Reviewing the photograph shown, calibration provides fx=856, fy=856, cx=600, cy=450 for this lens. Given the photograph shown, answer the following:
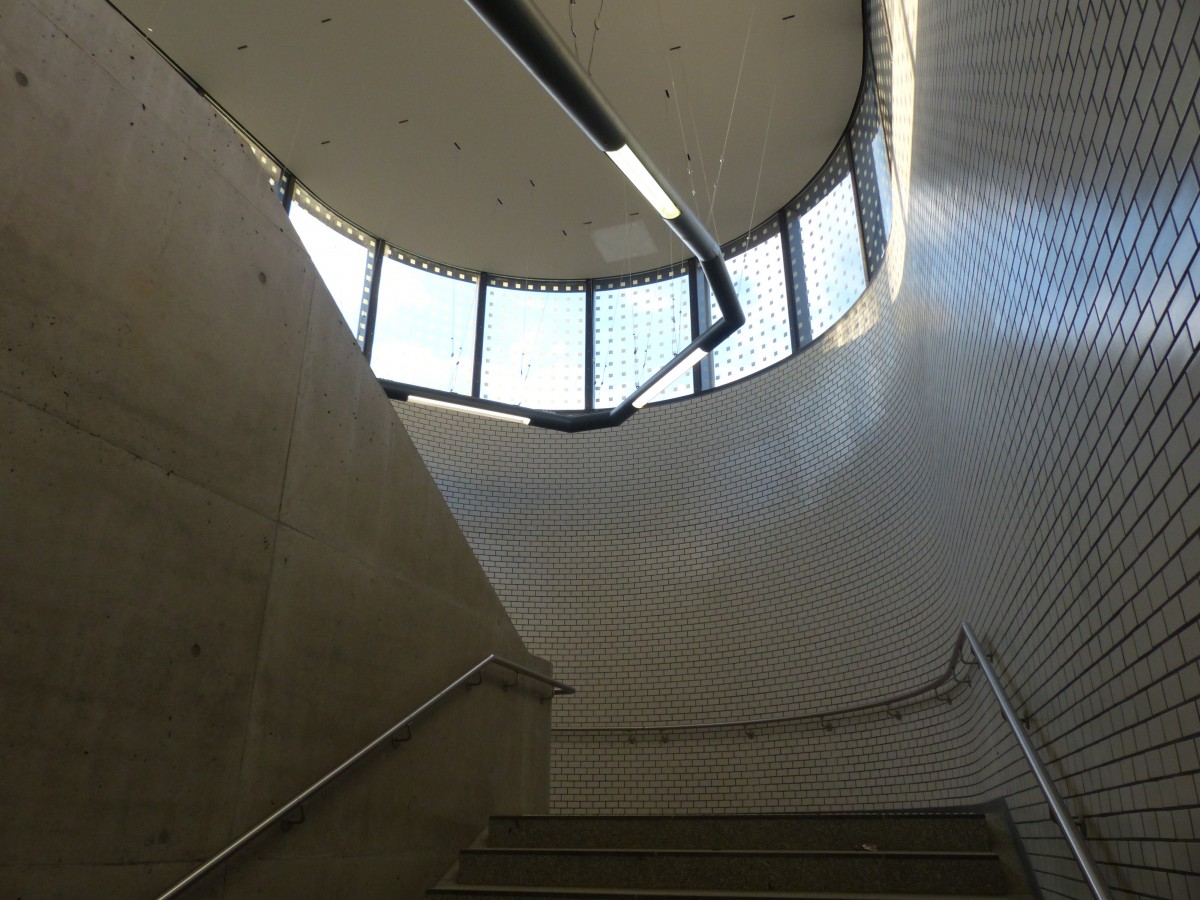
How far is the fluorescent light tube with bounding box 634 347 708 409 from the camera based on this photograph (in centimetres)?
688

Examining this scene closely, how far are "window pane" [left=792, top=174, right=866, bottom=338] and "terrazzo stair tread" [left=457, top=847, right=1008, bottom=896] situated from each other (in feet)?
19.7

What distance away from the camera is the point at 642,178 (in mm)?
5203

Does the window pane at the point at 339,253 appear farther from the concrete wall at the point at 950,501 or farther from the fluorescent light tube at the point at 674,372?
the fluorescent light tube at the point at 674,372

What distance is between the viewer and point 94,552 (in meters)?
2.60

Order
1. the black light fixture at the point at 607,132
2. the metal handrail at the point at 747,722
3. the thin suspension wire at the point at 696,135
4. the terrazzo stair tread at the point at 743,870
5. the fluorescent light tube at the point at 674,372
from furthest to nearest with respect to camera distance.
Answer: the thin suspension wire at the point at 696,135 → the metal handrail at the point at 747,722 → the fluorescent light tube at the point at 674,372 → the black light fixture at the point at 607,132 → the terrazzo stair tread at the point at 743,870

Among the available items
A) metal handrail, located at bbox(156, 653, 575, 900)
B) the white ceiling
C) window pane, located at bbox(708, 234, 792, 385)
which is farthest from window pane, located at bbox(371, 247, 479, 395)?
metal handrail, located at bbox(156, 653, 575, 900)

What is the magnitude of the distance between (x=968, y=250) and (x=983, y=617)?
6.19 feet

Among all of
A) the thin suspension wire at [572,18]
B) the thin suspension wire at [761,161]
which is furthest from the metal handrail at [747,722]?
the thin suspension wire at [572,18]

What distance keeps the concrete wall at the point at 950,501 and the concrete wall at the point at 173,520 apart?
283cm

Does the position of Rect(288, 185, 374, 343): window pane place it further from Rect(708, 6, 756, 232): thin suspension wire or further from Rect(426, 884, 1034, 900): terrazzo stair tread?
Rect(426, 884, 1034, 900): terrazzo stair tread

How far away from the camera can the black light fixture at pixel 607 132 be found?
4293 mm

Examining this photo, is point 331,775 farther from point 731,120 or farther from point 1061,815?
point 731,120

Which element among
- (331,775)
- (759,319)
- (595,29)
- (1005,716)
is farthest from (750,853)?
(759,319)

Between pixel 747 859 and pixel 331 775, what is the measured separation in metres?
1.92
